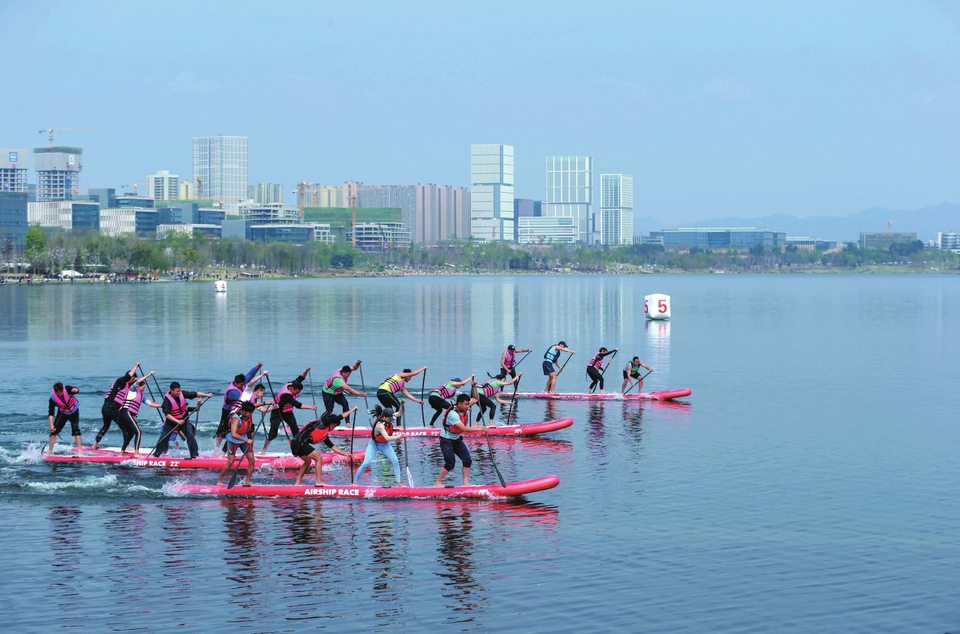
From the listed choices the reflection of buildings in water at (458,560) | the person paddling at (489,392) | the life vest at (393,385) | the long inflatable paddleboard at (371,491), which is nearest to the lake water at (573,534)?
the reflection of buildings in water at (458,560)

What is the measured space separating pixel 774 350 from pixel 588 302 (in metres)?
78.3

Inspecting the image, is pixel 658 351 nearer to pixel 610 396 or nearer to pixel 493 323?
pixel 610 396

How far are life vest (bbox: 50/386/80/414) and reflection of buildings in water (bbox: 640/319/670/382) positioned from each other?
27908mm

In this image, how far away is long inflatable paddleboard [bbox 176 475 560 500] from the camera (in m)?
26.5

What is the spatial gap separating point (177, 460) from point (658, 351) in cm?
4626

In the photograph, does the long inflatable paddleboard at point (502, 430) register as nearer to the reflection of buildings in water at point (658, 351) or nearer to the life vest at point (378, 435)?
the life vest at point (378, 435)

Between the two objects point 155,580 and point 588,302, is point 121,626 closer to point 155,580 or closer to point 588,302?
point 155,580

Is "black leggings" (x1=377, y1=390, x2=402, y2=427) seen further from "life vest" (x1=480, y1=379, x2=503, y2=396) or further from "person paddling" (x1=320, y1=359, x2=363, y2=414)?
"life vest" (x1=480, y1=379, x2=503, y2=396)

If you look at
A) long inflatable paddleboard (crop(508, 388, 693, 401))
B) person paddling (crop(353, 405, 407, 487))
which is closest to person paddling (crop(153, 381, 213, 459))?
person paddling (crop(353, 405, 407, 487))

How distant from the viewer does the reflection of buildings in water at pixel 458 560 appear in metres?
19.5

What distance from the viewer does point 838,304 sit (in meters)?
144

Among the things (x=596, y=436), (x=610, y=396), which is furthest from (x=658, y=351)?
(x=596, y=436)

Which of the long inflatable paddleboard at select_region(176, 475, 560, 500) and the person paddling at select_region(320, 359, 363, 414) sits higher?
the person paddling at select_region(320, 359, 363, 414)

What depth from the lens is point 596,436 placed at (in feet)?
120
